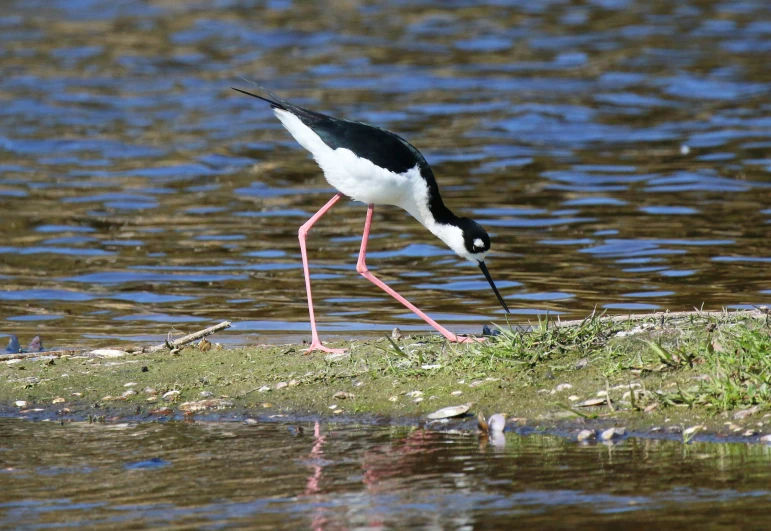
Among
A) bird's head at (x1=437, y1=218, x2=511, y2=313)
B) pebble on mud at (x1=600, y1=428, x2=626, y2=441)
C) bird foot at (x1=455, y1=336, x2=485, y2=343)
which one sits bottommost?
pebble on mud at (x1=600, y1=428, x2=626, y2=441)

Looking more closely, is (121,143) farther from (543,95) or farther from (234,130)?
(543,95)

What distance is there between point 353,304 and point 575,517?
190 inches

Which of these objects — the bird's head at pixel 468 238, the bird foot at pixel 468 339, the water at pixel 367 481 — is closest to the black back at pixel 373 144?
the bird's head at pixel 468 238

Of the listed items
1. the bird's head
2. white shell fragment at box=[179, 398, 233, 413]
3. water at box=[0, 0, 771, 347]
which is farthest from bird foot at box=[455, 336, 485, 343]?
white shell fragment at box=[179, 398, 233, 413]

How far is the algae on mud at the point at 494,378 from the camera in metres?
5.34

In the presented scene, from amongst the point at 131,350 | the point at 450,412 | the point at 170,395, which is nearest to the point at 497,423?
the point at 450,412

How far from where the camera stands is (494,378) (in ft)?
19.2

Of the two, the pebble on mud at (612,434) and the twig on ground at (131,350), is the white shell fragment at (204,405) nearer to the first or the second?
the twig on ground at (131,350)

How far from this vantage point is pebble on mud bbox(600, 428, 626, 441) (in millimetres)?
5145

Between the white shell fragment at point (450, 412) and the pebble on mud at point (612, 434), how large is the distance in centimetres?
71

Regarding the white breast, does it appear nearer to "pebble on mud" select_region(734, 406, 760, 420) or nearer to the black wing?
the black wing

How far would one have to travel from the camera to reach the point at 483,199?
40.3 ft

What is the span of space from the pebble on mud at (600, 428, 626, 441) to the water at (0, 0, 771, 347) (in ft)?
9.22

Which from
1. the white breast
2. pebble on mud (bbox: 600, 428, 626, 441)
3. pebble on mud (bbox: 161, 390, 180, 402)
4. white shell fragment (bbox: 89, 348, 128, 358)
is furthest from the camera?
the white breast
